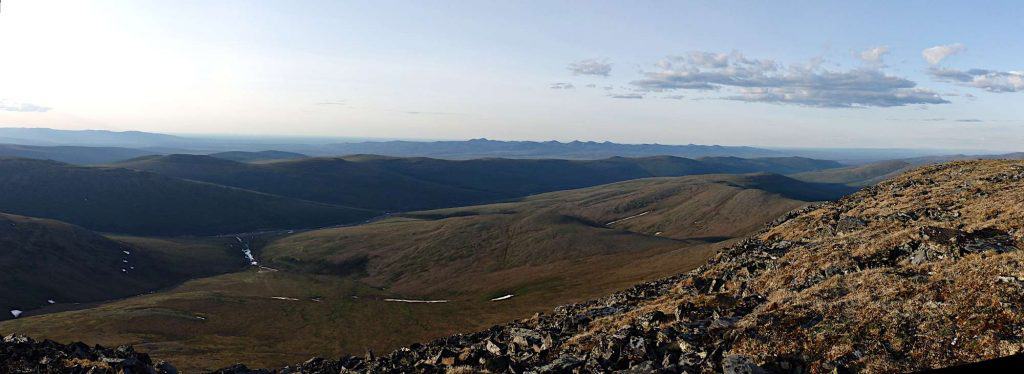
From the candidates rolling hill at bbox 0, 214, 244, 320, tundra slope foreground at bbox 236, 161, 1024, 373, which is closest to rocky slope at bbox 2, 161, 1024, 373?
tundra slope foreground at bbox 236, 161, 1024, 373

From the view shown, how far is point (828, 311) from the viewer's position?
26453 mm

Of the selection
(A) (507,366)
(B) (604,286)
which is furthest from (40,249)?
(A) (507,366)

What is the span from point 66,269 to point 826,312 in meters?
212

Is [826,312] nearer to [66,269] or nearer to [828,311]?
[828,311]

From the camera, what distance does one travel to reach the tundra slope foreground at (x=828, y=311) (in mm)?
21094

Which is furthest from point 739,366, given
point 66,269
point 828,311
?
point 66,269

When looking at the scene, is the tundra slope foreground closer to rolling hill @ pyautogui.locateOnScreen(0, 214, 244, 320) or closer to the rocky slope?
the rocky slope

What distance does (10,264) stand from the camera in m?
161

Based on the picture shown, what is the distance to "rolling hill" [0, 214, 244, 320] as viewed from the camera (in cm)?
14862

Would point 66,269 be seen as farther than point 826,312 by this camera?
Yes

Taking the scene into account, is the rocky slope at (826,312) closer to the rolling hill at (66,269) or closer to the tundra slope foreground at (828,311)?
the tundra slope foreground at (828,311)

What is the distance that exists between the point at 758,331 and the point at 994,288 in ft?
30.8

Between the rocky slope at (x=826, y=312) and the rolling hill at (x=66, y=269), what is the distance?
15098 cm

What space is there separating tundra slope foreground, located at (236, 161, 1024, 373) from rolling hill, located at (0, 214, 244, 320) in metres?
151
